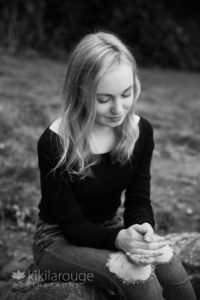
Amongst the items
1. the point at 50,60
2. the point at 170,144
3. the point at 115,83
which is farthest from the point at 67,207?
the point at 50,60

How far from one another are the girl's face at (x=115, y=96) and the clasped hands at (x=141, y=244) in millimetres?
503

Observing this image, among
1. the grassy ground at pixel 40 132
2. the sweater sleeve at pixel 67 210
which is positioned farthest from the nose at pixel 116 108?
the grassy ground at pixel 40 132

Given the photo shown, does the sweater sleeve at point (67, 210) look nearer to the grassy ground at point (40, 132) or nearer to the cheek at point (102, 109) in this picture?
the cheek at point (102, 109)

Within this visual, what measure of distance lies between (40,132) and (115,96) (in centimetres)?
315

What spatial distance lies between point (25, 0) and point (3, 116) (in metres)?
5.11

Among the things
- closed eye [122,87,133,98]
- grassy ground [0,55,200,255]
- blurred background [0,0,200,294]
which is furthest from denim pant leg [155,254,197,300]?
grassy ground [0,55,200,255]

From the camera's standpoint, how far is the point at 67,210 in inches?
92.3

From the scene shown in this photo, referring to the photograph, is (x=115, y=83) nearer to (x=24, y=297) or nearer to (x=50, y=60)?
(x=24, y=297)

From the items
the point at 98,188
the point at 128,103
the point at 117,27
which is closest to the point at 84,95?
the point at 128,103

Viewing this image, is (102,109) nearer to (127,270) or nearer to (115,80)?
(115,80)

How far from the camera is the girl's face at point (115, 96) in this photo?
2254 mm

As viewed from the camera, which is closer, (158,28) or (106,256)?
(106,256)

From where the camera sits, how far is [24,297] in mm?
2174

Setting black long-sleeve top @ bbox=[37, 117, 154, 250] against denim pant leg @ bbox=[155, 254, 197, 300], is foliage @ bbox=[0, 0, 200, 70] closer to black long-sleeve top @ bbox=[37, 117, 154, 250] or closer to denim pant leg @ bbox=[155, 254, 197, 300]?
black long-sleeve top @ bbox=[37, 117, 154, 250]
